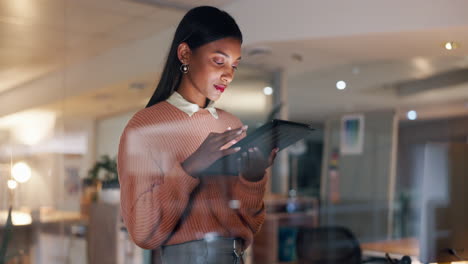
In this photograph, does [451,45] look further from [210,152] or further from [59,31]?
[59,31]

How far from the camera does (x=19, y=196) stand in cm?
303

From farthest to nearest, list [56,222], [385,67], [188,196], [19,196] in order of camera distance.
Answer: [385,67] → [56,222] → [19,196] → [188,196]

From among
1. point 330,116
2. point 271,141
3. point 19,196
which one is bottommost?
point 19,196

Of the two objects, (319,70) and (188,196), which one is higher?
(319,70)

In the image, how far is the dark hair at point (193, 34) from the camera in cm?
230

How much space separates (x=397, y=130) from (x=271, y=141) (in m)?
2.85

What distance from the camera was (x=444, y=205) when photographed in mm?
2256

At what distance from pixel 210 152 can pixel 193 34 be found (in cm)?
53

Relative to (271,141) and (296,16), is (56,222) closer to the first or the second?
(271,141)

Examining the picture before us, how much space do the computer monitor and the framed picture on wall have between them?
1.84 m

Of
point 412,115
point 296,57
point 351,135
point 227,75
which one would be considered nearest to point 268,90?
point 296,57

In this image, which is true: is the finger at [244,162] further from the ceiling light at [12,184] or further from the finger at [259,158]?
the ceiling light at [12,184]

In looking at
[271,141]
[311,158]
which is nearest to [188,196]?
[271,141]

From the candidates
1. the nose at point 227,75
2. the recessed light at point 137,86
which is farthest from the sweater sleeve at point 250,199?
the recessed light at point 137,86
